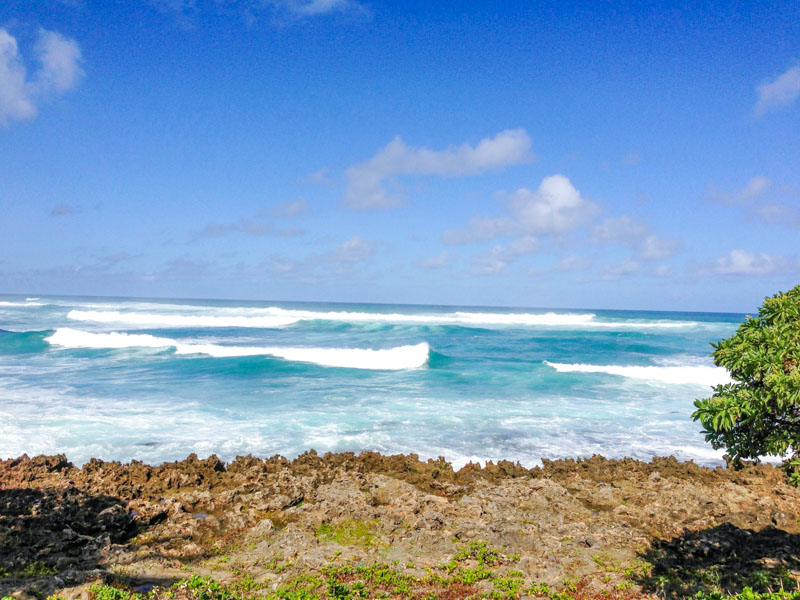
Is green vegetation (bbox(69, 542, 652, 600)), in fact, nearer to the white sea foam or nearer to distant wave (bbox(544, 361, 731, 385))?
distant wave (bbox(544, 361, 731, 385))

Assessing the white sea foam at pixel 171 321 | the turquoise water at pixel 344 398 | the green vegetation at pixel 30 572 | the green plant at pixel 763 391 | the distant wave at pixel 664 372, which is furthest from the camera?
the white sea foam at pixel 171 321

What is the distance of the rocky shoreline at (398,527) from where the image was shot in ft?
25.0

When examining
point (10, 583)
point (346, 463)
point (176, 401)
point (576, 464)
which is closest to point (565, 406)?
point (576, 464)

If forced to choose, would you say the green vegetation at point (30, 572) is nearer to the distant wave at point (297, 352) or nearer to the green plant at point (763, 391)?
the green plant at point (763, 391)

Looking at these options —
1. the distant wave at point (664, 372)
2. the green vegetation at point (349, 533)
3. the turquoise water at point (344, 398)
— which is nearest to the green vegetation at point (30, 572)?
the green vegetation at point (349, 533)

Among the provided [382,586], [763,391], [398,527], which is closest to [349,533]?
[398,527]

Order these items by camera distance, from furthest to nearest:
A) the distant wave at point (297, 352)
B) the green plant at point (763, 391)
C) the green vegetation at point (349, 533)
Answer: the distant wave at point (297, 352)
the green vegetation at point (349, 533)
the green plant at point (763, 391)

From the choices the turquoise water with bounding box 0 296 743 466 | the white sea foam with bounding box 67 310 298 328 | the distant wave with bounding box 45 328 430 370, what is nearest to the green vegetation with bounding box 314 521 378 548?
the turquoise water with bounding box 0 296 743 466

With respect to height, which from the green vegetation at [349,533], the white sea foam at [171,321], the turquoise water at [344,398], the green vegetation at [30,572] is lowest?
the turquoise water at [344,398]

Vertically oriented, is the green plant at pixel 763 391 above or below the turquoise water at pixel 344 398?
above

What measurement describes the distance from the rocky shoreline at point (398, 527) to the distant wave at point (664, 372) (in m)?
20.9

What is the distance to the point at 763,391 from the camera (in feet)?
17.9

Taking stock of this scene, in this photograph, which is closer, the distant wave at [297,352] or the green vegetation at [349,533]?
the green vegetation at [349,533]

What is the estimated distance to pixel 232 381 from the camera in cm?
2877
